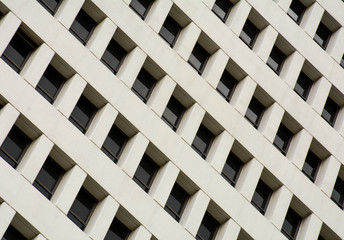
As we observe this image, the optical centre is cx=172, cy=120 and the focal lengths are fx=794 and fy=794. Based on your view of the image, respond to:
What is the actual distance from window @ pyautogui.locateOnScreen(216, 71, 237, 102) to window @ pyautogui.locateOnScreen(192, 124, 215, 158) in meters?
2.09

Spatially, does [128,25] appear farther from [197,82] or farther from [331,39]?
[331,39]

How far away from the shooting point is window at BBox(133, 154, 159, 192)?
3300 centimetres

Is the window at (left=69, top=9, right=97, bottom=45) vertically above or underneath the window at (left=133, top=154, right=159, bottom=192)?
above

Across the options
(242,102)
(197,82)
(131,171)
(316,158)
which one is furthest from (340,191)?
(131,171)

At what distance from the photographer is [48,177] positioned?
31047mm

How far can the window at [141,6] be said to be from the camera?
35.8 m

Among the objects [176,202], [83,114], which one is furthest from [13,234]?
[176,202]

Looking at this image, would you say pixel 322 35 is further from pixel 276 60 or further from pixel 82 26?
pixel 82 26

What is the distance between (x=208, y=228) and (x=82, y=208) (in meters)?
5.95

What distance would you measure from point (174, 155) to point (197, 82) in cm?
383

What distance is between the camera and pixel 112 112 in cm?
3244

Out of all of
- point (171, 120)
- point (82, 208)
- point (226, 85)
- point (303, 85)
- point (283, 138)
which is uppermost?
point (303, 85)

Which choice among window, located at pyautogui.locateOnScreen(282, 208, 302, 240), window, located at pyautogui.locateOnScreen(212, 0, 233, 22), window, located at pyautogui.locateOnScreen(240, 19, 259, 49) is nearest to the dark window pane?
window, located at pyautogui.locateOnScreen(240, 19, 259, 49)

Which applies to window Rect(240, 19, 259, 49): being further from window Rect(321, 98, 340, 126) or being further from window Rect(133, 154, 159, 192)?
window Rect(133, 154, 159, 192)
